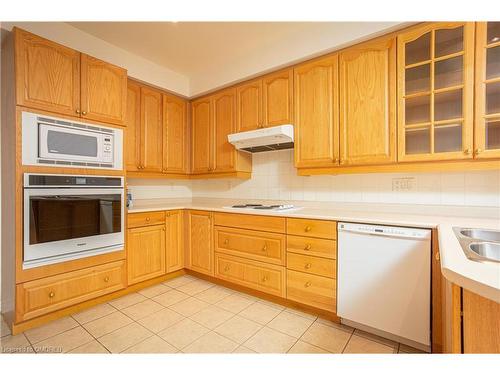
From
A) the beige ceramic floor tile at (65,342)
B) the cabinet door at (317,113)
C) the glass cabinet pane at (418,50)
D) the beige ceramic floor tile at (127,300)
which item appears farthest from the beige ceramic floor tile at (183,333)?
the glass cabinet pane at (418,50)

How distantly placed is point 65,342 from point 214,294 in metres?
1.17

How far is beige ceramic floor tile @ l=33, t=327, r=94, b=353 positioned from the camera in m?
1.54

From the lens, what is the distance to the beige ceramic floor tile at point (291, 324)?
5.76 ft

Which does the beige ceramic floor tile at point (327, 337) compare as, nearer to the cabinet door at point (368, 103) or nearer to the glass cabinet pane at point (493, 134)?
the cabinet door at point (368, 103)

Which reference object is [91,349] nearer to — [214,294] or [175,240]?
[214,294]

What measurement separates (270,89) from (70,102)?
5.82ft

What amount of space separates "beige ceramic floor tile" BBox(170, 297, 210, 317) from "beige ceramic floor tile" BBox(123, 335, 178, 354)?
37cm

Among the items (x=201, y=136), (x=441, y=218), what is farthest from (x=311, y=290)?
(x=201, y=136)

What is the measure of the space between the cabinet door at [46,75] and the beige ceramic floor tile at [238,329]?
2084mm

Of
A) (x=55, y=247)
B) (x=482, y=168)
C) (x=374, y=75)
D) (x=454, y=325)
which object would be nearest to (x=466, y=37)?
(x=374, y=75)

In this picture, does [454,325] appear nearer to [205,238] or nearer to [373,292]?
[373,292]

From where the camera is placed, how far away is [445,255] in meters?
0.81

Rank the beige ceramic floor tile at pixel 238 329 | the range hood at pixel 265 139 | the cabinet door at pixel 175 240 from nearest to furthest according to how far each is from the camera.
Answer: the beige ceramic floor tile at pixel 238 329 < the range hood at pixel 265 139 < the cabinet door at pixel 175 240

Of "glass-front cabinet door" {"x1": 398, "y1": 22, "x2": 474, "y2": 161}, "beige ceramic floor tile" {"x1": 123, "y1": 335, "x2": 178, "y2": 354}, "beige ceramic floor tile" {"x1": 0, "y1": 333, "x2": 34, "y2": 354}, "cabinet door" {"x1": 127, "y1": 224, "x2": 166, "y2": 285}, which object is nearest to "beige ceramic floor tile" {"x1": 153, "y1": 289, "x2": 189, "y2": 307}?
"cabinet door" {"x1": 127, "y1": 224, "x2": 166, "y2": 285}
